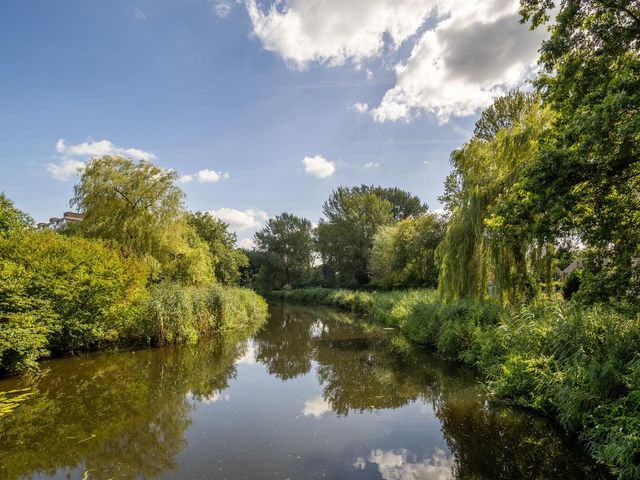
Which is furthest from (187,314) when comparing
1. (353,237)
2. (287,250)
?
(287,250)

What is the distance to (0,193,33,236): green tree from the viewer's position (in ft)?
40.5

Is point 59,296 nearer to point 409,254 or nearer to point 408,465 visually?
point 408,465

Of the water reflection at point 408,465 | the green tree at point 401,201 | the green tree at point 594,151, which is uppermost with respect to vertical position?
the green tree at point 401,201

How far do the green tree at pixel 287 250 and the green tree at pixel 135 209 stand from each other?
30.5m

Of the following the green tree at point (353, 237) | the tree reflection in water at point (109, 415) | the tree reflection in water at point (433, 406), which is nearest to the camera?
the tree reflection in water at point (433, 406)

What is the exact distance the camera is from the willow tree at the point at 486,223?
1123cm

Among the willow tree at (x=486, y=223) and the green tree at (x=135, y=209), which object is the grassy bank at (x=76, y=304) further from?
the willow tree at (x=486, y=223)

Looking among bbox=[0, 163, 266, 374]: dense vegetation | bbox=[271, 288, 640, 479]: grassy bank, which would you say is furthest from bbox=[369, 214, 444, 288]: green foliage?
bbox=[271, 288, 640, 479]: grassy bank

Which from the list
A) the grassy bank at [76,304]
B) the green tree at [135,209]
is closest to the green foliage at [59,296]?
the grassy bank at [76,304]

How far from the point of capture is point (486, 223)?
10.8 m

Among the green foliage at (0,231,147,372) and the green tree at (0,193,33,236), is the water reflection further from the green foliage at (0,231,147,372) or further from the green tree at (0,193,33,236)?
the green tree at (0,193,33,236)

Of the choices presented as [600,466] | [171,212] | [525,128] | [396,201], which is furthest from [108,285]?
[396,201]

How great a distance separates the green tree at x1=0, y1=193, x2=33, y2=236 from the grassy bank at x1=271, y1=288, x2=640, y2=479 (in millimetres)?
14773

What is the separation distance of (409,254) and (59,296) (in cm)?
2123
